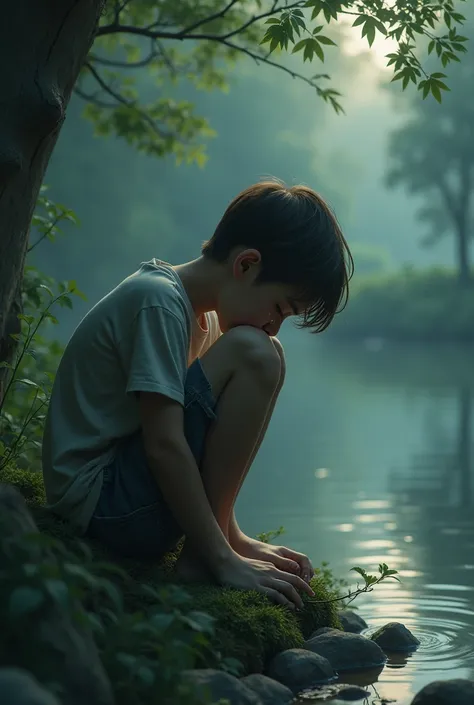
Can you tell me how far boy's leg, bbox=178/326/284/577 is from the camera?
2.68 metres

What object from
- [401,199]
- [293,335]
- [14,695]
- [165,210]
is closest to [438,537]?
[14,695]

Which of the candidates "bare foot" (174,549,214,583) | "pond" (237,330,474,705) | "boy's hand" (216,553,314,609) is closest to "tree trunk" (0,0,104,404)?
"bare foot" (174,549,214,583)

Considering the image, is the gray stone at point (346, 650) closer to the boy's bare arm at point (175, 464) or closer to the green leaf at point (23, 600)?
the boy's bare arm at point (175, 464)

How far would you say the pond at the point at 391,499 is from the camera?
10.8 feet

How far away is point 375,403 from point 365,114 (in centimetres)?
10284

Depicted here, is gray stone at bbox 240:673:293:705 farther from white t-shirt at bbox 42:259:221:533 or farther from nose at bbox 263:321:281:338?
nose at bbox 263:321:281:338

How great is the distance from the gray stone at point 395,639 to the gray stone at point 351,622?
0.22 meters

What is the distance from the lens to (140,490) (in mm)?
2717

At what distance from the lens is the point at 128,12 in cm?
769

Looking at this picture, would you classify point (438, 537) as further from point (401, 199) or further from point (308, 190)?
point (401, 199)

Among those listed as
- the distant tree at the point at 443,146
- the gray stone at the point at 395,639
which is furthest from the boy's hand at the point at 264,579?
the distant tree at the point at 443,146

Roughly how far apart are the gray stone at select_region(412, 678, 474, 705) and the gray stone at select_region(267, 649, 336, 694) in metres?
0.34

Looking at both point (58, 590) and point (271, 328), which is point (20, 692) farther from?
point (271, 328)

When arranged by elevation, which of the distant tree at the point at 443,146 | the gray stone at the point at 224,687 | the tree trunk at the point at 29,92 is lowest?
the gray stone at the point at 224,687
